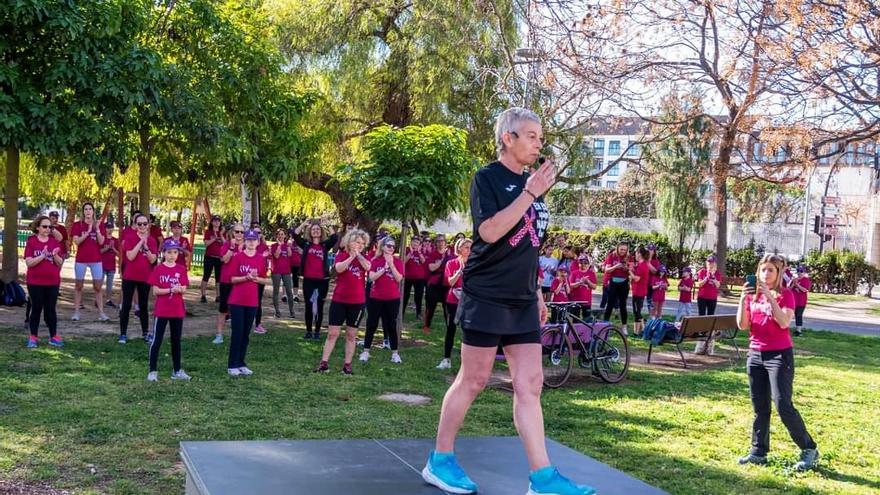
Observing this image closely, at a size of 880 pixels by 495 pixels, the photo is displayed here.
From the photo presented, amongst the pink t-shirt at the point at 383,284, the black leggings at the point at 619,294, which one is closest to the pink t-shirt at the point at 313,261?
the pink t-shirt at the point at 383,284

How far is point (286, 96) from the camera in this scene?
16438 mm

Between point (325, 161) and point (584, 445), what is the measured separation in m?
15.3

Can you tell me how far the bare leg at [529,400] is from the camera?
3.98m

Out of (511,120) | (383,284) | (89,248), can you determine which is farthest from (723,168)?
(511,120)

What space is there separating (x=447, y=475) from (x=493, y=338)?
73 centimetres

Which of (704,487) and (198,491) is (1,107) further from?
(704,487)

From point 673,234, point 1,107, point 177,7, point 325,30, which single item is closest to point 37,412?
point 1,107

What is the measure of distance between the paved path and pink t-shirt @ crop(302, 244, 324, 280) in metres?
10.2

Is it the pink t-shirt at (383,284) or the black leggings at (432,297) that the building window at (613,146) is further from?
the pink t-shirt at (383,284)

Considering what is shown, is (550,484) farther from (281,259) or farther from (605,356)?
(281,259)

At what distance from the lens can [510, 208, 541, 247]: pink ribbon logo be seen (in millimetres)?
4031

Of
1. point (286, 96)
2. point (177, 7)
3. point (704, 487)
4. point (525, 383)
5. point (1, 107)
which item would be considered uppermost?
point (177, 7)

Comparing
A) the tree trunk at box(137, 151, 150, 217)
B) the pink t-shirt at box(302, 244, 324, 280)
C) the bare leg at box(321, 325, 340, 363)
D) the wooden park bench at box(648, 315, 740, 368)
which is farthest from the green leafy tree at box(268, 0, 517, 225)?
the bare leg at box(321, 325, 340, 363)

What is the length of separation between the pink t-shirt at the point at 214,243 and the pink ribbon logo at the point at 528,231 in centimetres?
1281
